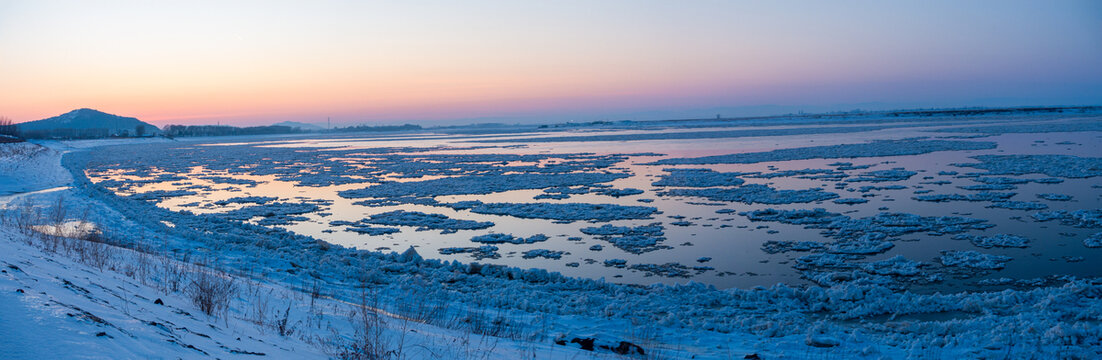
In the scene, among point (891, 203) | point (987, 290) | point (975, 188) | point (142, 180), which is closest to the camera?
point (987, 290)

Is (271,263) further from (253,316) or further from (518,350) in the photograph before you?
(518,350)

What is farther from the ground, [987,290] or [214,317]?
[214,317]

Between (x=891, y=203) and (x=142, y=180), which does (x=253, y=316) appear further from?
(x=142, y=180)

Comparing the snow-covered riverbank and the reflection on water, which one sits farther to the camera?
the reflection on water

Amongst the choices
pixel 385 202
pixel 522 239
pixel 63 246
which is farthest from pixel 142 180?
pixel 522 239

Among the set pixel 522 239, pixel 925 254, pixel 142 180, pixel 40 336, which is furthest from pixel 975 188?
pixel 142 180

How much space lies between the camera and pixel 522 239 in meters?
12.3

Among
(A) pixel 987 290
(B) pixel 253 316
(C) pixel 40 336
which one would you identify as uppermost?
(C) pixel 40 336

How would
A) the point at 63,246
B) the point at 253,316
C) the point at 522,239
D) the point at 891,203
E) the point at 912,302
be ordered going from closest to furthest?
the point at 253,316 → the point at 912,302 → the point at 63,246 → the point at 522,239 → the point at 891,203

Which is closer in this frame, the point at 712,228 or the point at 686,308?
the point at 686,308

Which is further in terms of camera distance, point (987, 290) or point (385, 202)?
point (385, 202)

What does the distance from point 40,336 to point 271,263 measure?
6.93 meters

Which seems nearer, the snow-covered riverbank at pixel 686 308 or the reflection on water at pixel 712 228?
the snow-covered riverbank at pixel 686 308

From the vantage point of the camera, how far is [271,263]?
32.8ft
